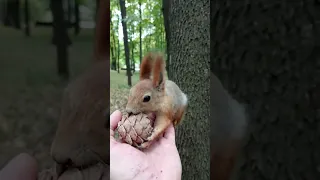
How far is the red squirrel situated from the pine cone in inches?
13.9

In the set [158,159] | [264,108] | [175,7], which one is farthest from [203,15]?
[264,108]

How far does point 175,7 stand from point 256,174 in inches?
20.1

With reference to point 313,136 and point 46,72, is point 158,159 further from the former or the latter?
point 313,136

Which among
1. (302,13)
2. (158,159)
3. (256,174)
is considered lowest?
(158,159)

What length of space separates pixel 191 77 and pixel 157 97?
97mm

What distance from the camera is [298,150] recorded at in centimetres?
32

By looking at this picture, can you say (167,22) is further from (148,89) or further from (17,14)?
(17,14)

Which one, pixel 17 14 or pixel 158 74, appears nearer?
pixel 17 14

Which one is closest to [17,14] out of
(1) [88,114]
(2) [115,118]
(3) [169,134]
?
(1) [88,114]

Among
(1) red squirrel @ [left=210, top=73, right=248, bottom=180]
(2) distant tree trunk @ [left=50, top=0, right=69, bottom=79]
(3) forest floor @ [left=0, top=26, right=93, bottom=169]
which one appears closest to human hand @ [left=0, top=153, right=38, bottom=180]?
(3) forest floor @ [left=0, top=26, right=93, bottom=169]

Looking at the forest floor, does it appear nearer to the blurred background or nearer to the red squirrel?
the blurred background

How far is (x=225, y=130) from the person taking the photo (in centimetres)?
36

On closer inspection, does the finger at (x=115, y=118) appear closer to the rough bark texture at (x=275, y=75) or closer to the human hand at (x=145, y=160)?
the human hand at (x=145, y=160)

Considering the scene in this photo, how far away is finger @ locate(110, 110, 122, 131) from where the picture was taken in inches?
26.9
